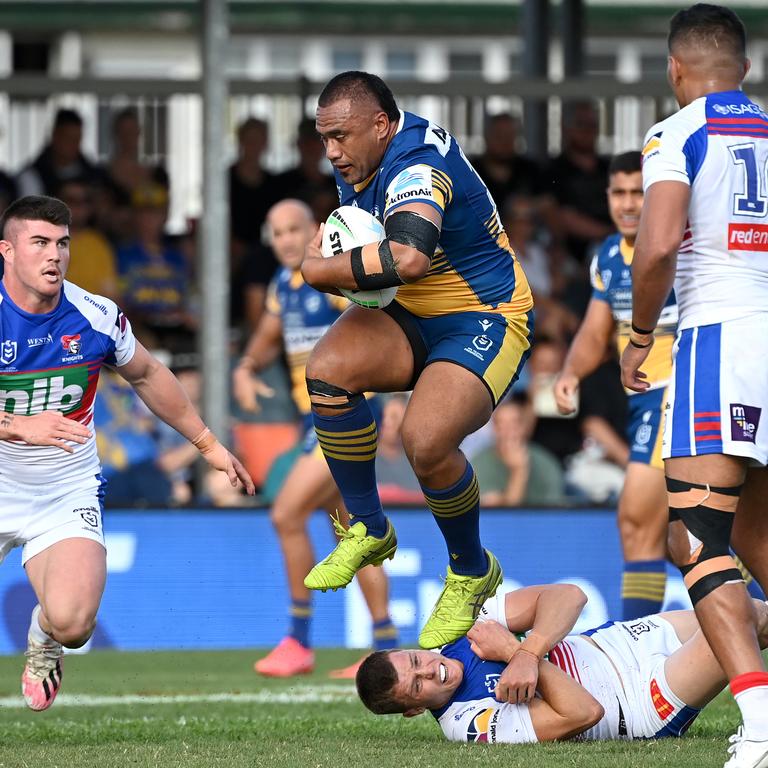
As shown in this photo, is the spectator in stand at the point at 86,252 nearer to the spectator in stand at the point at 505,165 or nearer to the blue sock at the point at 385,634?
the spectator in stand at the point at 505,165

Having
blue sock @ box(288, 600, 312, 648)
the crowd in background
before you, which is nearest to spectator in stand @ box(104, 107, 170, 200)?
the crowd in background

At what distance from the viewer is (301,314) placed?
10070 millimetres

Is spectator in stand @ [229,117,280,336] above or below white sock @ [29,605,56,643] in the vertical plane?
above

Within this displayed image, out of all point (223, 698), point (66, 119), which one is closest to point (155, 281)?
point (66, 119)

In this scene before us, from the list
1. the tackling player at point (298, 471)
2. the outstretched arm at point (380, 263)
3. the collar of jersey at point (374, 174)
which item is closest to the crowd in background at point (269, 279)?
the tackling player at point (298, 471)

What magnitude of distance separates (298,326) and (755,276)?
4700 millimetres

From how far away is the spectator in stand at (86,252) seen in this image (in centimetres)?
1219

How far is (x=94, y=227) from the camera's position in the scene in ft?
41.2

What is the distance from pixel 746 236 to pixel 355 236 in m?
1.44

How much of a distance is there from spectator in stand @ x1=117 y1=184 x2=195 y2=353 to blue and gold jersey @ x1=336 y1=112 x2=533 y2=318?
6143mm

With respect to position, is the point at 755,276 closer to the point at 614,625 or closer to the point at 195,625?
the point at 614,625

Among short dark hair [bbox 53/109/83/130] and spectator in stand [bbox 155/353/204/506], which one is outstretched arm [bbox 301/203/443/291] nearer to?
spectator in stand [bbox 155/353/204/506]

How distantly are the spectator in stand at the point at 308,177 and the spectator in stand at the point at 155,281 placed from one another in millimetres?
1054

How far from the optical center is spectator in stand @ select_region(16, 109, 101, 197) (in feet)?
41.1
